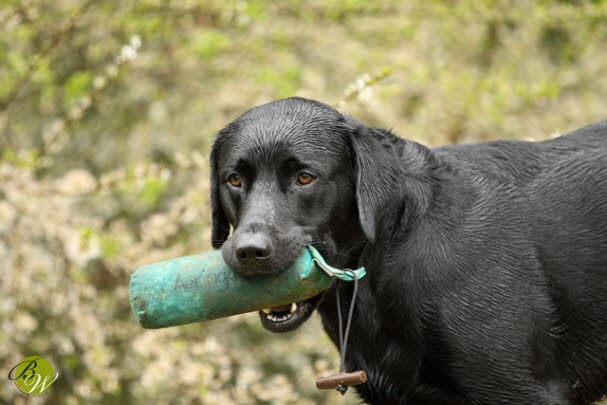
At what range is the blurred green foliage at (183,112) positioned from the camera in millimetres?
6090

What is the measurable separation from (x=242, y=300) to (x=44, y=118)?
5.64 metres

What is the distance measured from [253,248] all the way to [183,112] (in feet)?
18.6

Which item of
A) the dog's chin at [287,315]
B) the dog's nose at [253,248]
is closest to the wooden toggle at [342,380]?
the dog's chin at [287,315]

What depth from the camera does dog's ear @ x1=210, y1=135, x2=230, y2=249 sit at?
11.4ft

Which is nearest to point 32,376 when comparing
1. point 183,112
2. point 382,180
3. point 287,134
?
point 287,134

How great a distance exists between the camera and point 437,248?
10.2 feet

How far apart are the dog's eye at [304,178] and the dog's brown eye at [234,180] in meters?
0.26

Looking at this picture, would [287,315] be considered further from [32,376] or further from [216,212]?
[32,376]

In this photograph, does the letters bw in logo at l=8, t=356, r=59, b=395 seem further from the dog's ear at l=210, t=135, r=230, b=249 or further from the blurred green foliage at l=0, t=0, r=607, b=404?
the blurred green foliage at l=0, t=0, r=607, b=404

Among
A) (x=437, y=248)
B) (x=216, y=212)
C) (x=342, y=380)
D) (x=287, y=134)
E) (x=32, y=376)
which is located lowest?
(x=32, y=376)

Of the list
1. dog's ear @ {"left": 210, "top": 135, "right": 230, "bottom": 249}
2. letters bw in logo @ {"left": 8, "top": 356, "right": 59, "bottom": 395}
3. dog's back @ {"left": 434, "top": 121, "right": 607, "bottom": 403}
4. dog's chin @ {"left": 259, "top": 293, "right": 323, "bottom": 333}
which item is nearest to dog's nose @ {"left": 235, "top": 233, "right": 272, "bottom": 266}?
dog's chin @ {"left": 259, "top": 293, "right": 323, "bottom": 333}

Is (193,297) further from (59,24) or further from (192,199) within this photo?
(59,24)

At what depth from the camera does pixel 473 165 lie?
3.40 m

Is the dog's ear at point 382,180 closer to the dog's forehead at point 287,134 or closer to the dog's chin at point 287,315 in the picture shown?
the dog's forehead at point 287,134
